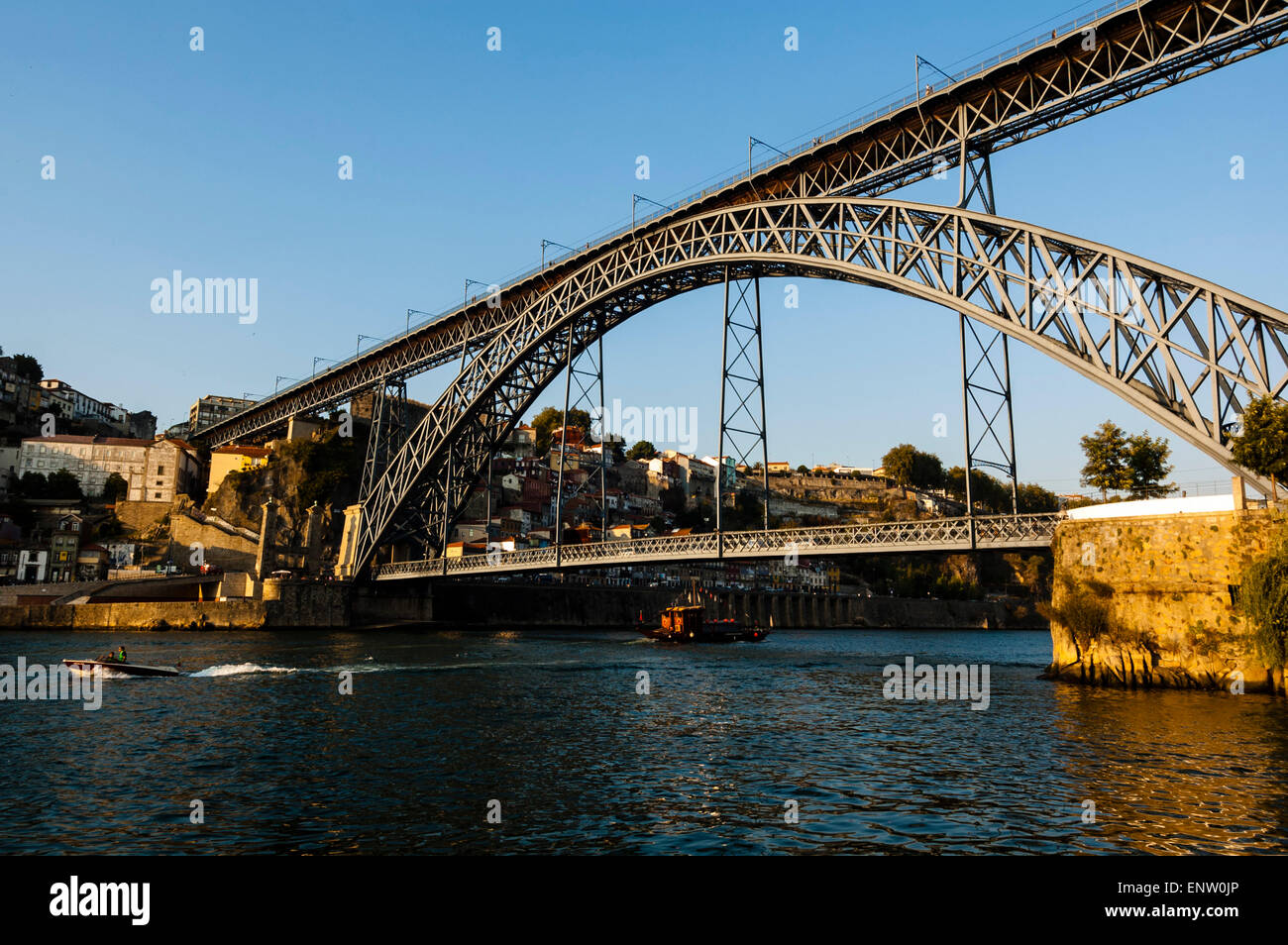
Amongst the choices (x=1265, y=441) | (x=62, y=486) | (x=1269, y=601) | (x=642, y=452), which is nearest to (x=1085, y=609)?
(x=1269, y=601)

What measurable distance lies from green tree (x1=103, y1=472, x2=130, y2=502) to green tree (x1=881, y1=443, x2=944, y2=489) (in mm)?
119322

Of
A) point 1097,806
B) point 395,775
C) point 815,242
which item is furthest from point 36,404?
point 1097,806

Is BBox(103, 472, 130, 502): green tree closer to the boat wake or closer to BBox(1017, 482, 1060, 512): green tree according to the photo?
the boat wake

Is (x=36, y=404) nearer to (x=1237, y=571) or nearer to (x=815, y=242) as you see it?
(x=815, y=242)

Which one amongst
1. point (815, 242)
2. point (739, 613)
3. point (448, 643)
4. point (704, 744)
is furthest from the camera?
point (739, 613)

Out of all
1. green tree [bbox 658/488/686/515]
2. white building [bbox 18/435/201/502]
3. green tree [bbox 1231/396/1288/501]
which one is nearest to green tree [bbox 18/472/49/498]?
→ white building [bbox 18/435/201/502]

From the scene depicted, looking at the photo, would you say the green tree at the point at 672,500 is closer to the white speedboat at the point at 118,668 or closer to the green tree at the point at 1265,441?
the white speedboat at the point at 118,668

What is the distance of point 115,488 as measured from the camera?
295 feet

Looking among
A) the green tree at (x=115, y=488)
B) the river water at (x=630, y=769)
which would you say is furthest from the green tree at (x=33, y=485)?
the river water at (x=630, y=769)

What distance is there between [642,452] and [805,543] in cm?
12945

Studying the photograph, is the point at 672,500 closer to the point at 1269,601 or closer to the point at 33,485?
the point at 33,485

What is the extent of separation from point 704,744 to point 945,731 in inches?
230

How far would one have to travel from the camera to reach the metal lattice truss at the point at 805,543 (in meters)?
30.3
